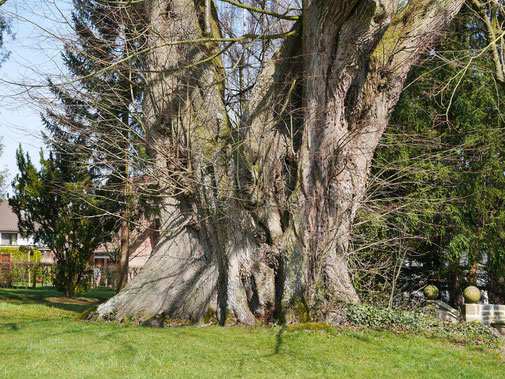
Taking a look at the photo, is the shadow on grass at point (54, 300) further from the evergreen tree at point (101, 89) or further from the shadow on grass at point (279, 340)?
the shadow on grass at point (279, 340)

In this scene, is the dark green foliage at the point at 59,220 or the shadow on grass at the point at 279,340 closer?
the shadow on grass at the point at 279,340

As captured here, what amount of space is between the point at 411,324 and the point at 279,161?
423 centimetres

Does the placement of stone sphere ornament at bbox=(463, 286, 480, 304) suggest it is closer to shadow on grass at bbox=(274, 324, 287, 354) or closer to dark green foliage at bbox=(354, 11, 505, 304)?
dark green foliage at bbox=(354, 11, 505, 304)

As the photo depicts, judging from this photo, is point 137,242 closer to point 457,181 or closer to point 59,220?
point 59,220

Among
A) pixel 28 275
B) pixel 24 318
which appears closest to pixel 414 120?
pixel 24 318

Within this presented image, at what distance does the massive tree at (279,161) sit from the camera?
31.0 feet

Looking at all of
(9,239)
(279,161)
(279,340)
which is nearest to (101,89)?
(279,161)

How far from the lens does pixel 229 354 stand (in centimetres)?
670

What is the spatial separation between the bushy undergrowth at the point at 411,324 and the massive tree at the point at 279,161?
0.47m

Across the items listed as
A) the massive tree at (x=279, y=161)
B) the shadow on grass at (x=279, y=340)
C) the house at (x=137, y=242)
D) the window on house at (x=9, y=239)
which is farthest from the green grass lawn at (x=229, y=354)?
the window on house at (x=9, y=239)

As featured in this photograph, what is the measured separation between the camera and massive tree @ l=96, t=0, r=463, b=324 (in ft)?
31.0

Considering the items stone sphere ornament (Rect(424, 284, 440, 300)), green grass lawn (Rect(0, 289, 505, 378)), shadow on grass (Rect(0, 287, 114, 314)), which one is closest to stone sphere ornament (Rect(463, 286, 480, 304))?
stone sphere ornament (Rect(424, 284, 440, 300))

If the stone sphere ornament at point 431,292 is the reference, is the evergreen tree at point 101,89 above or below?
above

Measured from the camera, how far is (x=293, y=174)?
10.3m
